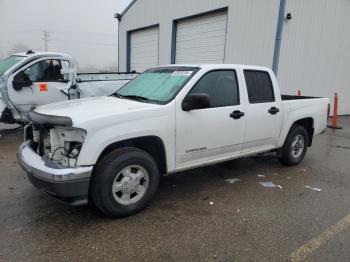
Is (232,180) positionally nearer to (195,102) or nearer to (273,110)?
(273,110)

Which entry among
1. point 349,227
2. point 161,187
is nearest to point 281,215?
point 349,227

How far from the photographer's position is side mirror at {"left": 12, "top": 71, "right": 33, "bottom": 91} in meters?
7.27

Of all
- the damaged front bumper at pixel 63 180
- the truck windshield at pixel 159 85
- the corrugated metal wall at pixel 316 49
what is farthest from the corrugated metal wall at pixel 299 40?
the damaged front bumper at pixel 63 180

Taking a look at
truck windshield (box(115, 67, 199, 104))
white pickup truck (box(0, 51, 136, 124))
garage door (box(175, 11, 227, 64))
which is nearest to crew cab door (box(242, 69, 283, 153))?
truck windshield (box(115, 67, 199, 104))

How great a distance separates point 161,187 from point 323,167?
129 inches

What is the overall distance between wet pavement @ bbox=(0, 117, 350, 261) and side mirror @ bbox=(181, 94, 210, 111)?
1.27 meters

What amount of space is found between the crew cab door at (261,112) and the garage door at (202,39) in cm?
794

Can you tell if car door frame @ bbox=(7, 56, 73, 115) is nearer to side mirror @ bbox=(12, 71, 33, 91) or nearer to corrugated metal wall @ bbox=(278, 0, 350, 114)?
side mirror @ bbox=(12, 71, 33, 91)

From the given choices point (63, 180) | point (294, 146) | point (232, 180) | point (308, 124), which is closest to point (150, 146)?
point (63, 180)

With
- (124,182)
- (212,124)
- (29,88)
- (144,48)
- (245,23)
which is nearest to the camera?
(124,182)

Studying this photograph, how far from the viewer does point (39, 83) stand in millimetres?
7617

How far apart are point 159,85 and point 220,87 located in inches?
34.1

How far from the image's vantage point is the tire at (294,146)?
18.9 feet

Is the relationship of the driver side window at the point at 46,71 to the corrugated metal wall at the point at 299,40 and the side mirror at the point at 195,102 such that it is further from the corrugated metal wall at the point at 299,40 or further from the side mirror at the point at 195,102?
the corrugated metal wall at the point at 299,40
